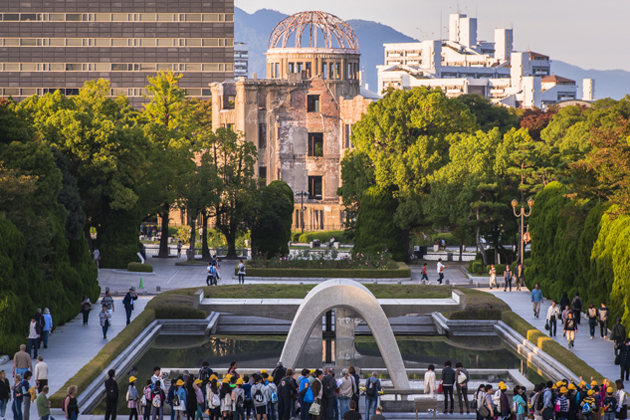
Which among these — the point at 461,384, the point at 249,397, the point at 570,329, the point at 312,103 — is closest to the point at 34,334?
the point at 249,397

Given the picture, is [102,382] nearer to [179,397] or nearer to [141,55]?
[179,397]

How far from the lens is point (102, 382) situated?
24.7 meters

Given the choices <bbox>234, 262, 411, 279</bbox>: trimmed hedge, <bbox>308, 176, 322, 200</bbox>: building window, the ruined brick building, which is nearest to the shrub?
<bbox>234, 262, 411, 279</bbox>: trimmed hedge

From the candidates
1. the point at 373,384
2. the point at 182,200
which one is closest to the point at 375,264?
the point at 182,200

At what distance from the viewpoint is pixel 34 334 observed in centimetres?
2684

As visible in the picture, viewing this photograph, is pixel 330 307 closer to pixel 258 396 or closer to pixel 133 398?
pixel 258 396

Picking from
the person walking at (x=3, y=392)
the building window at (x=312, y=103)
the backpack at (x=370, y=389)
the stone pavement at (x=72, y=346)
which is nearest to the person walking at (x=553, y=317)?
the backpack at (x=370, y=389)

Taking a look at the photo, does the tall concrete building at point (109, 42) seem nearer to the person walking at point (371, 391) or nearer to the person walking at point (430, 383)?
the person walking at point (430, 383)

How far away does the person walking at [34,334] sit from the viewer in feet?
87.9

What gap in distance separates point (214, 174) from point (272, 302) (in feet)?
63.7

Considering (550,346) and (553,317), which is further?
(553,317)

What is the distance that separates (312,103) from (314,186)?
24.1 feet

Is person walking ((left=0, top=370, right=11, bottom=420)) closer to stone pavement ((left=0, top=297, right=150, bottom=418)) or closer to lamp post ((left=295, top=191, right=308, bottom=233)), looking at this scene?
stone pavement ((left=0, top=297, right=150, bottom=418))

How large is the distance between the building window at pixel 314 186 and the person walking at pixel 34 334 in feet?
170
